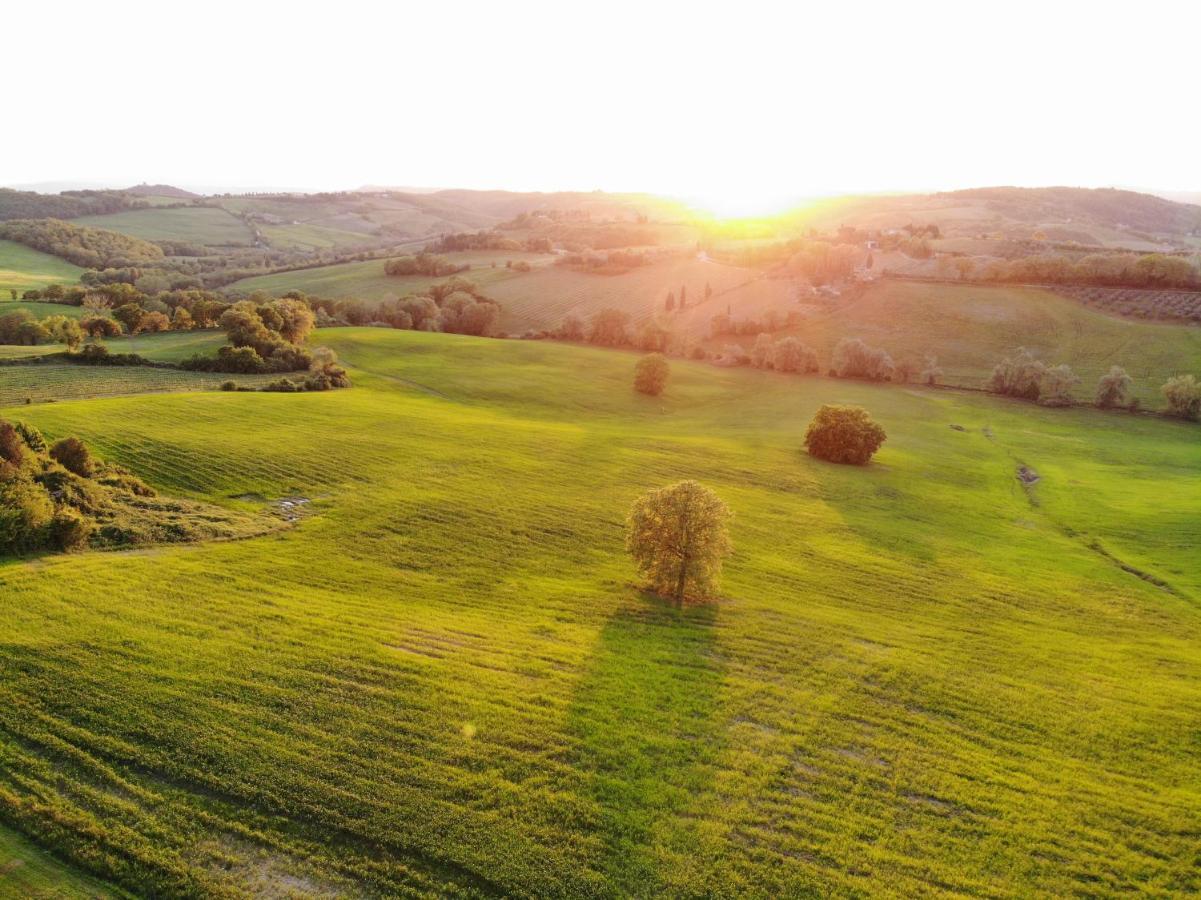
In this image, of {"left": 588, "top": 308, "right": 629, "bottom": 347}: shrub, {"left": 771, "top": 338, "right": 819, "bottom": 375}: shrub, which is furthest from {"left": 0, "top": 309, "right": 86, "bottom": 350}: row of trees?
{"left": 771, "top": 338, "right": 819, "bottom": 375}: shrub

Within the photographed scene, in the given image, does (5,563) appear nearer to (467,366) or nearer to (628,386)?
(467,366)

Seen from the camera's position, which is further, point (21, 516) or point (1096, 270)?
point (1096, 270)

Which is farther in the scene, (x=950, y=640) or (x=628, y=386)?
(x=628, y=386)

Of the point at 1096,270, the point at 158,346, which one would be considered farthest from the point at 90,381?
the point at 1096,270

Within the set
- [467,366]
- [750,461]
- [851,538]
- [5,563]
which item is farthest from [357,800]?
[467,366]

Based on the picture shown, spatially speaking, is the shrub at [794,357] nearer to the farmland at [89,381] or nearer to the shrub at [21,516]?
the farmland at [89,381]

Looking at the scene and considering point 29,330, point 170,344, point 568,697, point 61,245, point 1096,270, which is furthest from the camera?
point 61,245

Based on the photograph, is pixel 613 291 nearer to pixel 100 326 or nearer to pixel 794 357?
pixel 794 357
